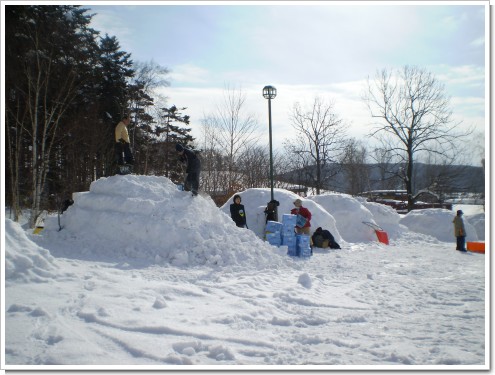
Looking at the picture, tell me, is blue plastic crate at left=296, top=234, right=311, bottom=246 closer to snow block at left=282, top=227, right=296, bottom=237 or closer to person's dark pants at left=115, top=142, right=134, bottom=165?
snow block at left=282, top=227, right=296, bottom=237

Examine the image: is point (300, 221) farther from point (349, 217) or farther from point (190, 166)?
point (349, 217)

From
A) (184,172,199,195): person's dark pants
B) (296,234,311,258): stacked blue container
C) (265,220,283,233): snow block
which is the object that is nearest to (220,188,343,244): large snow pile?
(265,220,283,233): snow block

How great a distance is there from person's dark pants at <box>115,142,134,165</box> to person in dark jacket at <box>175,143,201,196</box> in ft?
4.39

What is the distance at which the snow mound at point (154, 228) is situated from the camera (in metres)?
7.03

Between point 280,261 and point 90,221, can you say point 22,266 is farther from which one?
point 280,261

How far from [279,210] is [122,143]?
23.5 ft

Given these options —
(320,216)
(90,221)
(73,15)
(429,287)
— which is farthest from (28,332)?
(73,15)

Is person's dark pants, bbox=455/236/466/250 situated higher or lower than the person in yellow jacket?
lower

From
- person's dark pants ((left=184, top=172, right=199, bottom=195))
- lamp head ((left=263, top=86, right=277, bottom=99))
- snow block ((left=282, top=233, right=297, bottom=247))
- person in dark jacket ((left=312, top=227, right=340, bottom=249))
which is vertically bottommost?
person in dark jacket ((left=312, top=227, right=340, bottom=249))

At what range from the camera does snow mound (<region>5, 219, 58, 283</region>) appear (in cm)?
456

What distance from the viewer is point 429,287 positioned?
659 cm

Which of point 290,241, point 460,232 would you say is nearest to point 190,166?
point 290,241

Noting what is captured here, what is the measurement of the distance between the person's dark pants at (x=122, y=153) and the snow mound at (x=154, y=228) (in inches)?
23.8

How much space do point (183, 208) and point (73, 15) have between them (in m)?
17.4
